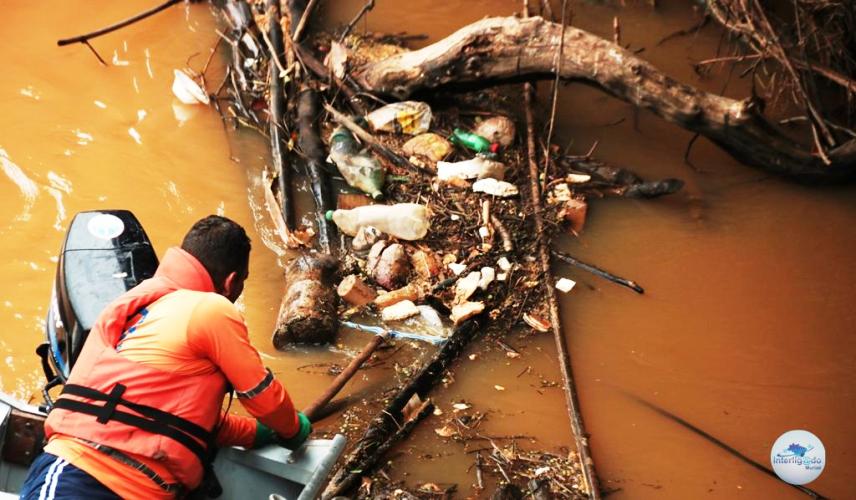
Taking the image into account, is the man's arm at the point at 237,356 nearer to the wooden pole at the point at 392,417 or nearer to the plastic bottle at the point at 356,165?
the wooden pole at the point at 392,417

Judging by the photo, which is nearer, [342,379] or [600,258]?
[342,379]

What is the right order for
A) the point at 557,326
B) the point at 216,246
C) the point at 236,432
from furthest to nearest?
the point at 557,326 < the point at 236,432 < the point at 216,246

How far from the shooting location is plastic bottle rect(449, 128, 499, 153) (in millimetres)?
5840

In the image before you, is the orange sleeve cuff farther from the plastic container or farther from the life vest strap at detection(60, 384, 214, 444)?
the plastic container

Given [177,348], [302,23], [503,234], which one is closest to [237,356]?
[177,348]

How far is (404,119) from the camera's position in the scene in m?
5.96

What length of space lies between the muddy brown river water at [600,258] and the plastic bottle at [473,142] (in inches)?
33.8

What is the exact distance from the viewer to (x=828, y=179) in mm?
6059

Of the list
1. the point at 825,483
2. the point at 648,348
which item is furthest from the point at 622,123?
the point at 825,483

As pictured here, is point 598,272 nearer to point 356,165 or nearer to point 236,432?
point 356,165

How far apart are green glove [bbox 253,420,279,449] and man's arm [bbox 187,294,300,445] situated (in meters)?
0.22

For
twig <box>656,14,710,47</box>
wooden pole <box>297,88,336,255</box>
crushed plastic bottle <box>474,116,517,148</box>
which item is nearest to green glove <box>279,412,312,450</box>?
wooden pole <box>297,88,336,255</box>

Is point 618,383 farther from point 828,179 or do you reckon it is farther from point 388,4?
point 388,4

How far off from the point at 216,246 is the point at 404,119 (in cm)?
335
